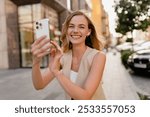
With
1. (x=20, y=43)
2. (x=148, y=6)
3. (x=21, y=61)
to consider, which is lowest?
(x=21, y=61)

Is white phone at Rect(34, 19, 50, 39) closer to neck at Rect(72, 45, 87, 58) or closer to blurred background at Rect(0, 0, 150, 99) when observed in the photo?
neck at Rect(72, 45, 87, 58)

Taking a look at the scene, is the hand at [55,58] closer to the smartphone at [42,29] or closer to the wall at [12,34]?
the smartphone at [42,29]

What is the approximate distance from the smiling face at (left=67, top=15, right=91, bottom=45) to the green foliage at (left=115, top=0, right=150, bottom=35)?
1009 cm

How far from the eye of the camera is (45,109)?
166cm

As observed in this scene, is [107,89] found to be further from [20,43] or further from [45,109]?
[20,43]

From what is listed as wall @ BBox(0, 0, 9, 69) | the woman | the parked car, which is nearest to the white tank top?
the woman

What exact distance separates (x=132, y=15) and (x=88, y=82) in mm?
10355

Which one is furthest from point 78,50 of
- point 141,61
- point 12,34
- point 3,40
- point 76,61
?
point 12,34

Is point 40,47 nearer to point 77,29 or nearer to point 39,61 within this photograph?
point 39,61

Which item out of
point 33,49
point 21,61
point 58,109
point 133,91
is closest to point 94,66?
point 33,49

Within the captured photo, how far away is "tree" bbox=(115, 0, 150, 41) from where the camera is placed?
11.1 meters

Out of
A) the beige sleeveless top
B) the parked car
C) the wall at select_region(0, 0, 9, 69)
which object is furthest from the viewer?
the wall at select_region(0, 0, 9, 69)

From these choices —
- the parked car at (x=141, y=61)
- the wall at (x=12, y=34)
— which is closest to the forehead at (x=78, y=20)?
the parked car at (x=141, y=61)

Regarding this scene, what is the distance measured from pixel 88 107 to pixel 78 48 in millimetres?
337
